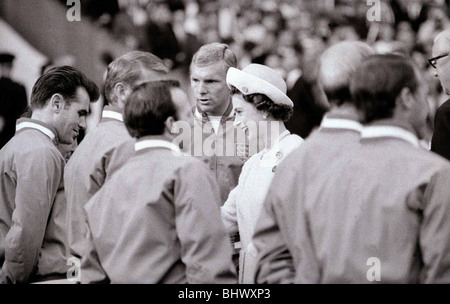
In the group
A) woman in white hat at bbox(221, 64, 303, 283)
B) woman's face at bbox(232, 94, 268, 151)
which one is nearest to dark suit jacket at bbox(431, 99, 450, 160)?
woman in white hat at bbox(221, 64, 303, 283)

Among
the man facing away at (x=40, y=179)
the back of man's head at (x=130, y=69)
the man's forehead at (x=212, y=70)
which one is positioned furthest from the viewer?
the man's forehead at (x=212, y=70)

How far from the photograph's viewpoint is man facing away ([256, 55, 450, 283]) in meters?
2.28

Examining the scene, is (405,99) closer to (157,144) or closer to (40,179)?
(157,144)

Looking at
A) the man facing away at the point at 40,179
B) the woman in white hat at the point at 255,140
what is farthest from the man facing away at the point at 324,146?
the man facing away at the point at 40,179

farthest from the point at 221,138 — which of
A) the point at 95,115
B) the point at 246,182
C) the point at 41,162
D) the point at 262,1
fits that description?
the point at 262,1

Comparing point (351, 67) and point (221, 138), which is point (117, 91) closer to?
point (221, 138)

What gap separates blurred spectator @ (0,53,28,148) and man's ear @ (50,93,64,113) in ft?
13.1

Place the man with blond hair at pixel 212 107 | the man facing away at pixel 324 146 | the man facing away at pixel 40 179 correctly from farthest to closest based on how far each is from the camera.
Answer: the man with blond hair at pixel 212 107 → the man facing away at pixel 40 179 → the man facing away at pixel 324 146

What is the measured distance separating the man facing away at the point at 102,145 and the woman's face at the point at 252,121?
18.1 inches

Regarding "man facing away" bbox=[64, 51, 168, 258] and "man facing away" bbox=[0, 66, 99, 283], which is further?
"man facing away" bbox=[0, 66, 99, 283]

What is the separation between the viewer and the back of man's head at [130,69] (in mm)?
3408

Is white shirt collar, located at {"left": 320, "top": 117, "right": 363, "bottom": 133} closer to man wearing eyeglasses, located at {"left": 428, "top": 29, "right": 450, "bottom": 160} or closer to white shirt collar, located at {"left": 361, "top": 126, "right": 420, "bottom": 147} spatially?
white shirt collar, located at {"left": 361, "top": 126, "right": 420, "bottom": 147}

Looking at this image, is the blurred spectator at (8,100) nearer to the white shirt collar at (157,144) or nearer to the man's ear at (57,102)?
the man's ear at (57,102)
